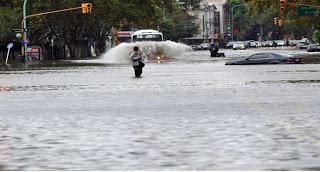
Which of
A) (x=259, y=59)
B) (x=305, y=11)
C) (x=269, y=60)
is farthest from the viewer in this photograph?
(x=305, y=11)

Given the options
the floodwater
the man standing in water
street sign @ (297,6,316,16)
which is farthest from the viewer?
street sign @ (297,6,316,16)

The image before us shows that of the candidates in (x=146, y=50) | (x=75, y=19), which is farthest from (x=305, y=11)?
(x=75, y=19)

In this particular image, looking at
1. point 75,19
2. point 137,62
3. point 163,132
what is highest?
point 75,19

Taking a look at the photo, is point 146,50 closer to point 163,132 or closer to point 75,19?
point 75,19

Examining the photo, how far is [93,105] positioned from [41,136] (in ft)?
22.1

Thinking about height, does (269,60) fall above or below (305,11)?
below

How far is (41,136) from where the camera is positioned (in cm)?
1167

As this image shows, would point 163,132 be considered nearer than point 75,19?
Yes

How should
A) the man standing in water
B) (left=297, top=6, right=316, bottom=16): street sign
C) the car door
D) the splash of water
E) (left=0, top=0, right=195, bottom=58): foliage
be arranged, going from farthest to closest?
1. (left=0, top=0, right=195, bottom=58): foliage
2. (left=297, top=6, right=316, bottom=16): street sign
3. the splash of water
4. the car door
5. the man standing in water

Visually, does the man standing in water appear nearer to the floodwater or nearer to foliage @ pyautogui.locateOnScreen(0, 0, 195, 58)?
the floodwater

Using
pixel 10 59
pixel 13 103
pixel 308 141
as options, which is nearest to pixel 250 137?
pixel 308 141

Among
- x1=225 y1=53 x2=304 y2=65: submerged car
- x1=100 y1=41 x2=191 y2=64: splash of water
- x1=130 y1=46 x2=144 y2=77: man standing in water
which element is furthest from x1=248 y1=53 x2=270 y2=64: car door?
x1=100 y1=41 x2=191 y2=64: splash of water

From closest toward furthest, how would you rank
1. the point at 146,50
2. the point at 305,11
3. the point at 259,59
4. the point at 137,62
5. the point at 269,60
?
the point at 137,62, the point at 269,60, the point at 259,59, the point at 146,50, the point at 305,11

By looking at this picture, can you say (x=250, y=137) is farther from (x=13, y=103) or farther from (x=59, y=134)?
(x=13, y=103)
